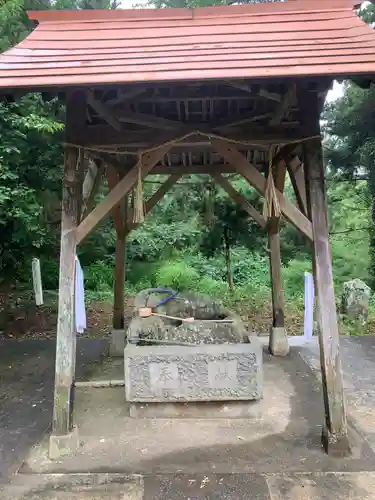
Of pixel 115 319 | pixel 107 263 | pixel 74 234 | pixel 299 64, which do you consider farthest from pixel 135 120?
pixel 107 263

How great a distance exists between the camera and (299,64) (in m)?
2.96

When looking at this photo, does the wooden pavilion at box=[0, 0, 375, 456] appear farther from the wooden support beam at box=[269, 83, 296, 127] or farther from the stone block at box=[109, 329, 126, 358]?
the stone block at box=[109, 329, 126, 358]

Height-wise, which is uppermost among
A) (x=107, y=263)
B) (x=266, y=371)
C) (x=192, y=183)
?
(x=192, y=183)

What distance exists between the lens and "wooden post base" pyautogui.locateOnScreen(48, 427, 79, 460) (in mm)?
3348

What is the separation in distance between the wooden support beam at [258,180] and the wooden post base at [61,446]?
8.17 feet

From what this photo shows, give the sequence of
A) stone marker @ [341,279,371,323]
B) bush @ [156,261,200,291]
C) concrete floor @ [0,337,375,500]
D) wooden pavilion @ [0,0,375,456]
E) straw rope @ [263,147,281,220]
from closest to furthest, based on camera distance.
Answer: concrete floor @ [0,337,375,500] → wooden pavilion @ [0,0,375,456] → straw rope @ [263,147,281,220] → stone marker @ [341,279,371,323] → bush @ [156,261,200,291]

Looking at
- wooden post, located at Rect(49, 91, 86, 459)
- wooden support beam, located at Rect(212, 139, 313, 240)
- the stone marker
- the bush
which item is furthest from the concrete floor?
the bush

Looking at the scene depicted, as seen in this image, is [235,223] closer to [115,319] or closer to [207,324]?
[115,319]

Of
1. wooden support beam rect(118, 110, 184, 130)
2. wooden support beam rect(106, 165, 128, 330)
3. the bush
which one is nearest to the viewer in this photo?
wooden support beam rect(118, 110, 184, 130)

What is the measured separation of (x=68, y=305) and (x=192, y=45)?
230cm

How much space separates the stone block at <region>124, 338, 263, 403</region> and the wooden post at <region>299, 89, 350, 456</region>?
0.68 m

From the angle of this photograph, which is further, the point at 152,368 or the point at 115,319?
the point at 115,319

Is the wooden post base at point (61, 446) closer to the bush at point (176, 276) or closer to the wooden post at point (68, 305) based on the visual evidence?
the wooden post at point (68, 305)

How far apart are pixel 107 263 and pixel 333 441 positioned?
25.7 ft
